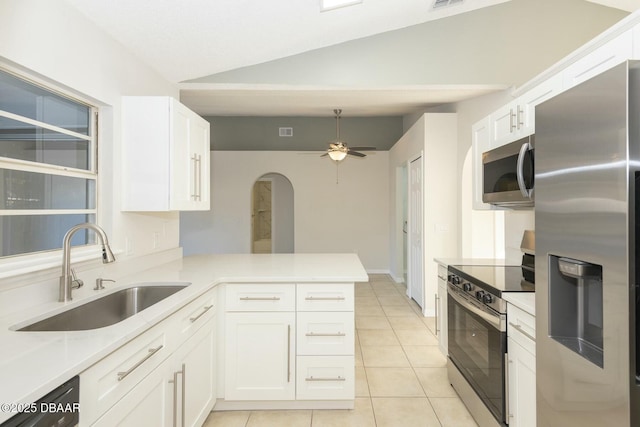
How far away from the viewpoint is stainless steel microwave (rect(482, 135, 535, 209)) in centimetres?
189

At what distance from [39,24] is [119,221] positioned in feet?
3.86

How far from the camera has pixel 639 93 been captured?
937mm

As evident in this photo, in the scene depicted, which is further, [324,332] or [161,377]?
[324,332]

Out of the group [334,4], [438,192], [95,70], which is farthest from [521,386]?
[438,192]

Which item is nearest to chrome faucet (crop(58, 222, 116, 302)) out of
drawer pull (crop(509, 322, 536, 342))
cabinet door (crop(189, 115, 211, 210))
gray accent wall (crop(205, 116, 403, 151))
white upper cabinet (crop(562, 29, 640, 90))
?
cabinet door (crop(189, 115, 211, 210))

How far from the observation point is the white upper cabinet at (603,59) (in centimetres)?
147

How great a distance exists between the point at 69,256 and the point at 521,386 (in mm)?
2283

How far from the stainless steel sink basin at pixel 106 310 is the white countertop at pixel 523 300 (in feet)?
6.00

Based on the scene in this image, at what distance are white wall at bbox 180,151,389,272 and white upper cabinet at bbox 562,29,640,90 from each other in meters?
5.31

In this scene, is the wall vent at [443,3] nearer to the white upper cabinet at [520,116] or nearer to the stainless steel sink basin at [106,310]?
the white upper cabinet at [520,116]

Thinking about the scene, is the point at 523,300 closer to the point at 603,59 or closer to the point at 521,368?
the point at 521,368

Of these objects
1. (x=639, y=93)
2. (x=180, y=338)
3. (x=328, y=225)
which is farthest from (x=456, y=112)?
(x=180, y=338)

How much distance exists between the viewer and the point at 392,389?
8.93ft

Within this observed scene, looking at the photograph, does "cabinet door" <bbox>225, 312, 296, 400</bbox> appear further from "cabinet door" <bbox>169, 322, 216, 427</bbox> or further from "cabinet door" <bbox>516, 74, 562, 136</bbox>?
"cabinet door" <bbox>516, 74, 562, 136</bbox>
